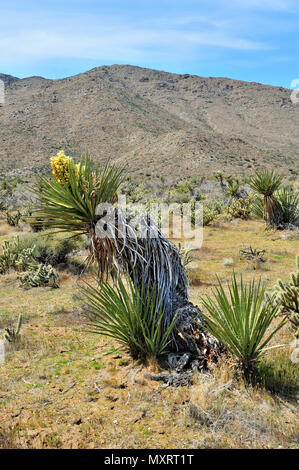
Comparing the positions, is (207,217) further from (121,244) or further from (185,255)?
(121,244)

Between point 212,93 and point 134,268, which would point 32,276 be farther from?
point 212,93

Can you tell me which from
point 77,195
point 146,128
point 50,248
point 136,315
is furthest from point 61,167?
point 146,128

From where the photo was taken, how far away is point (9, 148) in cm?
5550

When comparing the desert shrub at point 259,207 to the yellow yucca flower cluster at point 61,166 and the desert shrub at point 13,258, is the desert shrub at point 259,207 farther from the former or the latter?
the yellow yucca flower cluster at point 61,166

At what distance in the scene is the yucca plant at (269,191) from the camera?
492 inches

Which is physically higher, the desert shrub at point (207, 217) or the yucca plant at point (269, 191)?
the yucca plant at point (269, 191)

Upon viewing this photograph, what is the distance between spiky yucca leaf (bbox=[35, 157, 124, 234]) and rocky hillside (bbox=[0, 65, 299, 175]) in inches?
958

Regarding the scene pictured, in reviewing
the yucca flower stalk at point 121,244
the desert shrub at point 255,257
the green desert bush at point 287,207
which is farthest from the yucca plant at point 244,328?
the green desert bush at point 287,207

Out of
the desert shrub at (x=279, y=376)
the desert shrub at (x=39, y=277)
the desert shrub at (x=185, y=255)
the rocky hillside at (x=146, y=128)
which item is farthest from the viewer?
the rocky hillside at (x=146, y=128)

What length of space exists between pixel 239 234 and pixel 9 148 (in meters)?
52.0

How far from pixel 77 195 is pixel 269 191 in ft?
35.7

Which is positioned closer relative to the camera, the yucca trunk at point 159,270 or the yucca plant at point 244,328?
the yucca plant at point 244,328

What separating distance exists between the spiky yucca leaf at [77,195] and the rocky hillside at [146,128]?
2433 centimetres

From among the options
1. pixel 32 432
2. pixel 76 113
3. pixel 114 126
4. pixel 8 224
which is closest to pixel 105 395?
pixel 32 432
